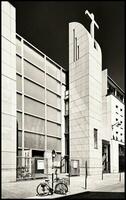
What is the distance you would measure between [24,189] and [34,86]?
16743 millimetres

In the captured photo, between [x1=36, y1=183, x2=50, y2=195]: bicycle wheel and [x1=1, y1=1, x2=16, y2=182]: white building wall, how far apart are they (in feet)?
7.27

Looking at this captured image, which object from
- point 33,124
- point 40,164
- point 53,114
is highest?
point 53,114

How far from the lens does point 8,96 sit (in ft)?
76.0

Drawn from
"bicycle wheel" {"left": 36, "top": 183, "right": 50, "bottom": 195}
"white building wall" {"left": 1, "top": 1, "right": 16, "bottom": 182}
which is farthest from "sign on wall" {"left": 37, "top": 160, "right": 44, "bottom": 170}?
"bicycle wheel" {"left": 36, "top": 183, "right": 50, "bottom": 195}

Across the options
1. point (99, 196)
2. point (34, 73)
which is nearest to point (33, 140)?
point (34, 73)

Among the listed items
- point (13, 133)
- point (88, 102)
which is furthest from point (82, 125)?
point (13, 133)

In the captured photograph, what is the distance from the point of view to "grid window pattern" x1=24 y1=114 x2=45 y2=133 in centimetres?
3412

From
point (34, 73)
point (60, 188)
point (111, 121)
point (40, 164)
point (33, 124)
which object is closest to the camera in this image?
point (60, 188)

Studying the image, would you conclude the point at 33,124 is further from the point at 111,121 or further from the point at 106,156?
the point at 111,121

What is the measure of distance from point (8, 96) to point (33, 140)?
1279 centimetres

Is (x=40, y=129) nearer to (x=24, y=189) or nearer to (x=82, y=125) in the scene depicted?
(x=82, y=125)

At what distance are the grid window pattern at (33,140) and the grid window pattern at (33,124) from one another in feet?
2.03

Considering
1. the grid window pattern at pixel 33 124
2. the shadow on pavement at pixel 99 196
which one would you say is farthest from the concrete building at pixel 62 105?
the shadow on pavement at pixel 99 196

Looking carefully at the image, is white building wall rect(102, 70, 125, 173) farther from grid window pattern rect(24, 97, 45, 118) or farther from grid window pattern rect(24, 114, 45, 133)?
grid window pattern rect(24, 97, 45, 118)
